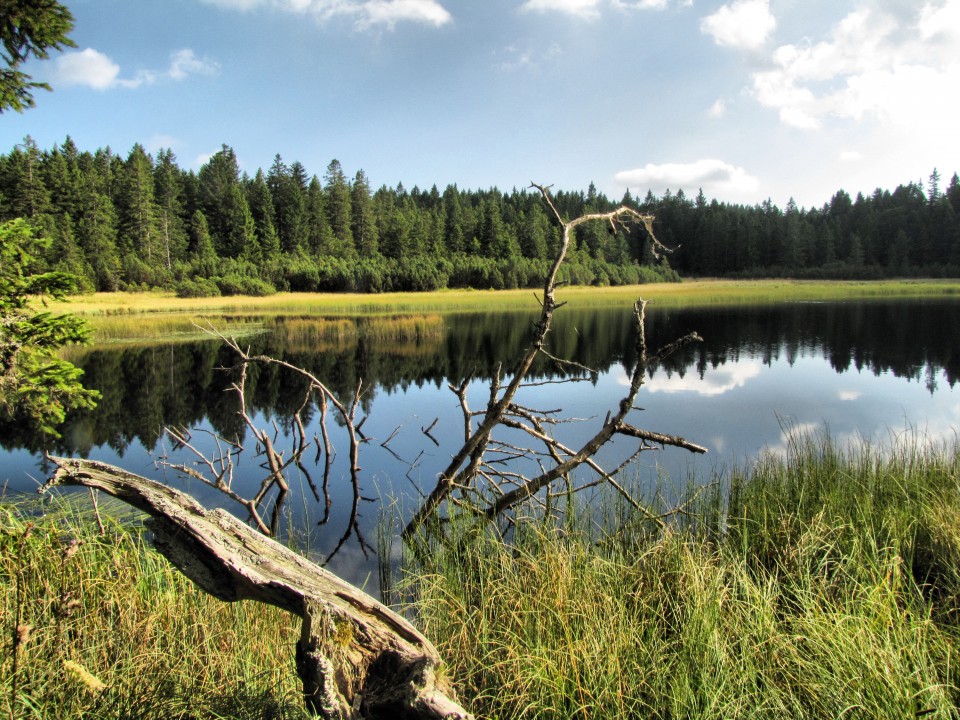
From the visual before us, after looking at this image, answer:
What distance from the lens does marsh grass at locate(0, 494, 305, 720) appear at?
2207mm

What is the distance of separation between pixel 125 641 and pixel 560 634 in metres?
2.08

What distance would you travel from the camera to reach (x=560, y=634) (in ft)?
9.93

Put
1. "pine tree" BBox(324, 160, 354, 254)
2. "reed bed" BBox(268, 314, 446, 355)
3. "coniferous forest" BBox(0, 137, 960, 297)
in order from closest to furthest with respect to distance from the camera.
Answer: "reed bed" BBox(268, 314, 446, 355) < "coniferous forest" BBox(0, 137, 960, 297) < "pine tree" BBox(324, 160, 354, 254)

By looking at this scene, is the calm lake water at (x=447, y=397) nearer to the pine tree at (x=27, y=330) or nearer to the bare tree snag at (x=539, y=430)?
the bare tree snag at (x=539, y=430)

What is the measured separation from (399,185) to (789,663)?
10135 centimetres

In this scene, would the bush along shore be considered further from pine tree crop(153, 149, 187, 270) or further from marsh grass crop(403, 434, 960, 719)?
pine tree crop(153, 149, 187, 270)

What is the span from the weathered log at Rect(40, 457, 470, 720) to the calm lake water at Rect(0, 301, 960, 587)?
7.47 ft

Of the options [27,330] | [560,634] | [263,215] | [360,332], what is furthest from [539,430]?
[263,215]

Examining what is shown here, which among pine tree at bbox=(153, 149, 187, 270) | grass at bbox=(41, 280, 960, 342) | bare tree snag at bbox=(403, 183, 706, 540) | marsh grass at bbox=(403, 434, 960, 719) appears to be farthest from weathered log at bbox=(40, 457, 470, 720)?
pine tree at bbox=(153, 149, 187, 270)

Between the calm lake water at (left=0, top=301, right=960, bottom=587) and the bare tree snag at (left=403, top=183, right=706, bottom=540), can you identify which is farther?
the calm lake water at (left=0, top=301, right=960, bottom=587)

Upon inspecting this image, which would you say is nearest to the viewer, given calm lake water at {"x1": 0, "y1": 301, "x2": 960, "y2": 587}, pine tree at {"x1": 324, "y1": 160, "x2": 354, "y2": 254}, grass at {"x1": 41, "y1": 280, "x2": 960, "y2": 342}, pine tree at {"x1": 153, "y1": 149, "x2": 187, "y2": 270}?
calm lake water at {"x1": 0, "y1": 301, "x2": 960, "y2": 587}

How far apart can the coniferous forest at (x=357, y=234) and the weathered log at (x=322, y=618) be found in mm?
38679

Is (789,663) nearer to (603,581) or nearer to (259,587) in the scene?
(603,581)

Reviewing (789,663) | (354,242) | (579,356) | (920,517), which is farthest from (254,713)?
(354,242)
